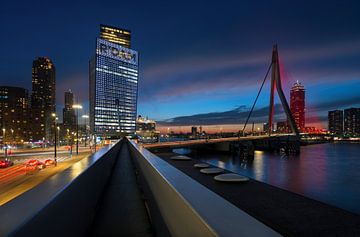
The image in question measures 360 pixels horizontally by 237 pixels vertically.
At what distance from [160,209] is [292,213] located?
4506mm

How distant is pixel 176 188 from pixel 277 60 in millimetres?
80672

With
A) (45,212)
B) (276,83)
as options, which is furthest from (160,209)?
(276,83)

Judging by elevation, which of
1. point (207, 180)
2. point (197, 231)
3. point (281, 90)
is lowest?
point (207, 180)

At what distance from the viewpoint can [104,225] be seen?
220 inches

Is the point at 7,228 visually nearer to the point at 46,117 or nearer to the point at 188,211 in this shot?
the point at 188,211

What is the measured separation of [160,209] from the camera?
4.02 meters

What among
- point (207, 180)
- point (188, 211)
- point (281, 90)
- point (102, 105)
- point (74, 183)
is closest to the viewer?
point (188, 211)

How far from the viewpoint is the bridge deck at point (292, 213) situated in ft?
18.1

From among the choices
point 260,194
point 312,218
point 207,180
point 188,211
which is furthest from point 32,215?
point 207,180

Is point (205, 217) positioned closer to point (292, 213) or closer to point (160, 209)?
point (160, 209)

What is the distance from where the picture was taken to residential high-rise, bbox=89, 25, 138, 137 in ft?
491

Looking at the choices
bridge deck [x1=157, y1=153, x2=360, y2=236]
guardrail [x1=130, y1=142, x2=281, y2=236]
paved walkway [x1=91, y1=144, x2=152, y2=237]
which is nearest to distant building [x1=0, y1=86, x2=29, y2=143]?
paved walkway [x1=91, y1=144, x2=152, y2=237]

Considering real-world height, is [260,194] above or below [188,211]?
below

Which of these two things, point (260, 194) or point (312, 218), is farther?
point (260, 194)
